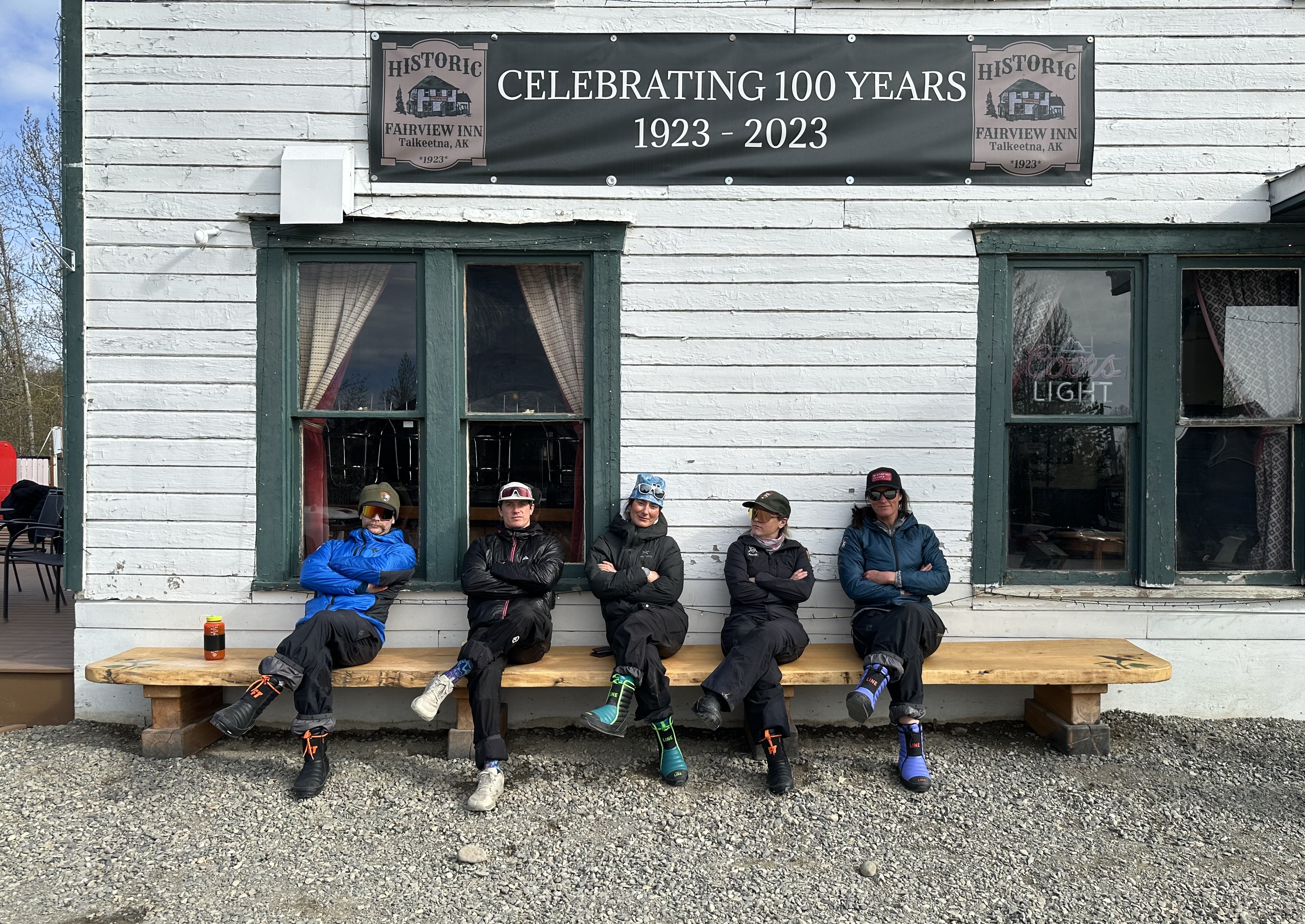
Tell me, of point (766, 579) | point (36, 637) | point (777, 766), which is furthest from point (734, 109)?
point (36, 637)

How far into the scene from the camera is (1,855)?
325 centimetres

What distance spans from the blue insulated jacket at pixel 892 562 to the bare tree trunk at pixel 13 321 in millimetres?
24197

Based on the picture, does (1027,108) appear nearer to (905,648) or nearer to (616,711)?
(905,648)

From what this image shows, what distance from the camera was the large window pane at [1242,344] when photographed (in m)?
4.61

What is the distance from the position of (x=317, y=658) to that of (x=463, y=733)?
0.80 meters

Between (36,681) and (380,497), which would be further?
(36,681)

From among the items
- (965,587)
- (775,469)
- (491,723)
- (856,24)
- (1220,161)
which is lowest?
(491,723)

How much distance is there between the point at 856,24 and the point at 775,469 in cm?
251

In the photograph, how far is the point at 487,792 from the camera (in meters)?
3.62

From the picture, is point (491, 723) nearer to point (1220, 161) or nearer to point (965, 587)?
point (965, 587)

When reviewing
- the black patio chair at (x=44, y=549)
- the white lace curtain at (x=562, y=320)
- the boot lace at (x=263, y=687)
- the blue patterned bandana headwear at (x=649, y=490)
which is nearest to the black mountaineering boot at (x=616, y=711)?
the blue patterned bandana headwear at (x=649, y=490)

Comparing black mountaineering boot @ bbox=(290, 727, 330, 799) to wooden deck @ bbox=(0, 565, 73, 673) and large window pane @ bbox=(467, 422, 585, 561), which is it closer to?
large window pane @ bbox=(467, 422, 585, 561)

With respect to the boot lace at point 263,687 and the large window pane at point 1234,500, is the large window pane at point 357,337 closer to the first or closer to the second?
the boot lace at point 263,687

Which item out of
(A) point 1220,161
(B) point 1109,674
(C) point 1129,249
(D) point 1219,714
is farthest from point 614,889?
(A) point 1220,161
